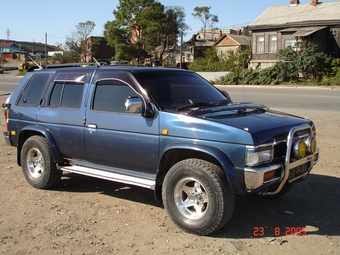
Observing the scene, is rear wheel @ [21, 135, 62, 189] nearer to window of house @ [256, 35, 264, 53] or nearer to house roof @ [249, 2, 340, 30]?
house roof @ [249, 2, 340, 30]

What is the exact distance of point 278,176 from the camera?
4.35 m

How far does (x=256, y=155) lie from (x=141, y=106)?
1.53m

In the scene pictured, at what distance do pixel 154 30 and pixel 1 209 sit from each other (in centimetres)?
5912

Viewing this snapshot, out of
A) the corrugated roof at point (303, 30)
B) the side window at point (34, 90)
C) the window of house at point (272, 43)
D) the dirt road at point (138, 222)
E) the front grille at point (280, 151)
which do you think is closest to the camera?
the dirt road at point (138, 222)

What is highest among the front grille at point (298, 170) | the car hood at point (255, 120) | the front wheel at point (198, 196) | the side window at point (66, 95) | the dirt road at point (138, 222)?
the side window at point (66, 95)

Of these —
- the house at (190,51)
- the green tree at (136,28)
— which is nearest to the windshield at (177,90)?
the green tree at (136,28)

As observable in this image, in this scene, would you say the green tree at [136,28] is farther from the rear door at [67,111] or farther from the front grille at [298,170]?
the front grille at [298,170]

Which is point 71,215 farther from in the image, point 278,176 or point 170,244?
point 278,176

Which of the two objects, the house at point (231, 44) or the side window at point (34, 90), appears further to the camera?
the house at point (231, 44)

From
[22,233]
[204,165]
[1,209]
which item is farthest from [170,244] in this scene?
[1,209]

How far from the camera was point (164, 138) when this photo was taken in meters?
4.73

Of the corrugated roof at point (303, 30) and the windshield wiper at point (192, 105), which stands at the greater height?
the corrugated roof at point (303, 30)
